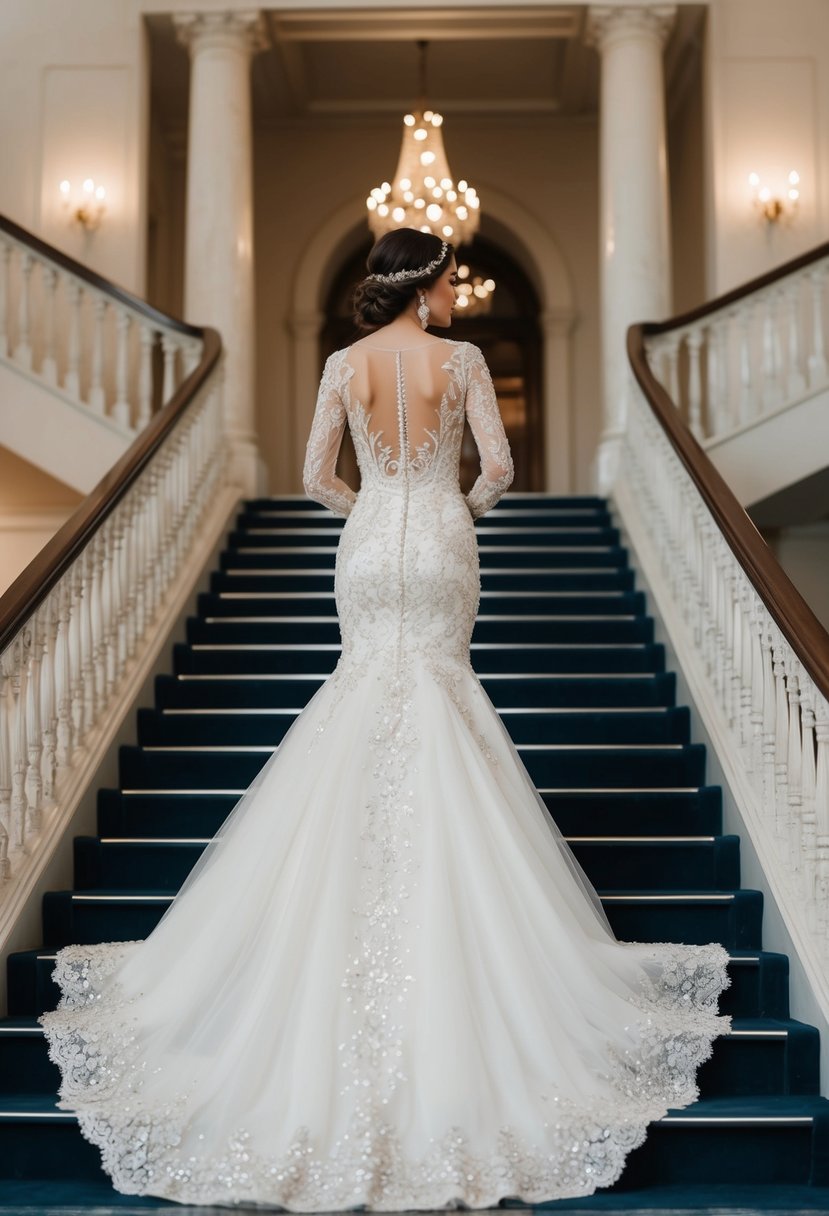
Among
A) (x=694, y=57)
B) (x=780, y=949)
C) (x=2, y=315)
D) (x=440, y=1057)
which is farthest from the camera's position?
(x=694, y=57)

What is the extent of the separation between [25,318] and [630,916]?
218 inches

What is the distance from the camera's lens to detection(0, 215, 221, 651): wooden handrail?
13.5ft

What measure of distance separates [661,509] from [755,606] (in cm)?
202

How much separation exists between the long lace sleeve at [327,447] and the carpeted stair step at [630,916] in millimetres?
1303

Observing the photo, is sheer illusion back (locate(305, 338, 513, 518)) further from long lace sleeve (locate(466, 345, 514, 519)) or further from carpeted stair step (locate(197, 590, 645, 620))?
carpeted stair step (locate(197, 590, 645, 620))

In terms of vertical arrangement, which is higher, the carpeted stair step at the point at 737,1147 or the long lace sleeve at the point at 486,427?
the long lace sleeve at the point at 486,427

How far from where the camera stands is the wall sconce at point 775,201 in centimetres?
921

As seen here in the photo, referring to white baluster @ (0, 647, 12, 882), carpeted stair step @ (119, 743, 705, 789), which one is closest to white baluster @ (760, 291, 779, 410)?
carpeted stair step @ (119, 743, 705, 789)

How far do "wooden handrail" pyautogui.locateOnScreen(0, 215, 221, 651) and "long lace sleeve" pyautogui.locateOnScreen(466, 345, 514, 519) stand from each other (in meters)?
1.40

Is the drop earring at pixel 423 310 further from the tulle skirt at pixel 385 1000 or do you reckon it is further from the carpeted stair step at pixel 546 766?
the carpeted stair step at pixel 546 766

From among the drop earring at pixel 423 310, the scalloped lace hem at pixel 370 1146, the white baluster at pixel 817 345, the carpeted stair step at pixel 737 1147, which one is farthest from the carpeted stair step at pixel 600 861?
the white baluster at pixel 817 345

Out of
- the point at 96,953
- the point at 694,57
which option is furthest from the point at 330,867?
the point at 694,57

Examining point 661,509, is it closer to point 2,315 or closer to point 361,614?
point 361,614

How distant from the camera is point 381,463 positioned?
3688mm
